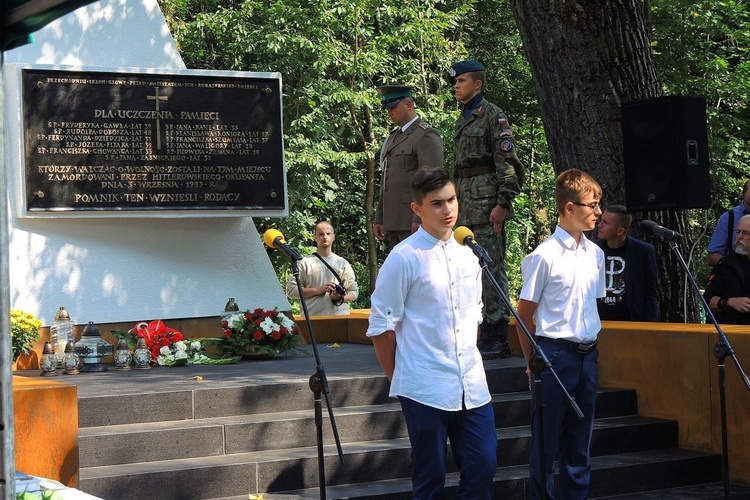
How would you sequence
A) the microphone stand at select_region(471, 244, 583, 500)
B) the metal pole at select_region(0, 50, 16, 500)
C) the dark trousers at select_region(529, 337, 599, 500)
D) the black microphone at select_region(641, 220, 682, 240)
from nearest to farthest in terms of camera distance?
1. the metal pole at select_region(0, 50, 16, 500)
2. the microphone stand at select_region(471, 244, 583, 500)
3. the dark trousers at select_region(529, 337, 599, 500)
4. the black microphone at select_region(641, 220, 682, 240)

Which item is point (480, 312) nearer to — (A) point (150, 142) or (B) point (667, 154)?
(B) point (667, 154)

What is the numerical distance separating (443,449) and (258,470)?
6.18 ft

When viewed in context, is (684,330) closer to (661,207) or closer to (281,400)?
(661,207)

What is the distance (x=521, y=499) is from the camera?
6684mm

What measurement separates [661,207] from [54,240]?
4.80m

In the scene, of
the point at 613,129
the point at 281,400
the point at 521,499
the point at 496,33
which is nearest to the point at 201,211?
the point at 281,400

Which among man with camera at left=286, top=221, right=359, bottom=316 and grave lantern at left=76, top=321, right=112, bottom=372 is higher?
man with camera at left=286, top=221, right=359, bottom=316

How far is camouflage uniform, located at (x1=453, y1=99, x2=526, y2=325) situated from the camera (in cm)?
802

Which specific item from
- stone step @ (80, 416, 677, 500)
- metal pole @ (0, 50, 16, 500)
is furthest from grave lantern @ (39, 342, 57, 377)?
metal pole @ (0, 50, 16, 500)

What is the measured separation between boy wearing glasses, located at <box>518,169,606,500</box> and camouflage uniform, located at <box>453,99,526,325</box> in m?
2.24

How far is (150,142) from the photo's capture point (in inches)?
376

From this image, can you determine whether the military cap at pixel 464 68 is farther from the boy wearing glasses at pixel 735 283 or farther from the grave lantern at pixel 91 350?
the grave lantern at pixel 91 350

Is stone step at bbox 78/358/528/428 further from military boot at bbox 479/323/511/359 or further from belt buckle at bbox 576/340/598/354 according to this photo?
belt buckle at bbox 576/340/598/354

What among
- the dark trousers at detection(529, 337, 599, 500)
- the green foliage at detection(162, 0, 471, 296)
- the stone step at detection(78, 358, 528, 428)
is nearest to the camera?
the dark trousers at detection(529, 337, 599, 500)
